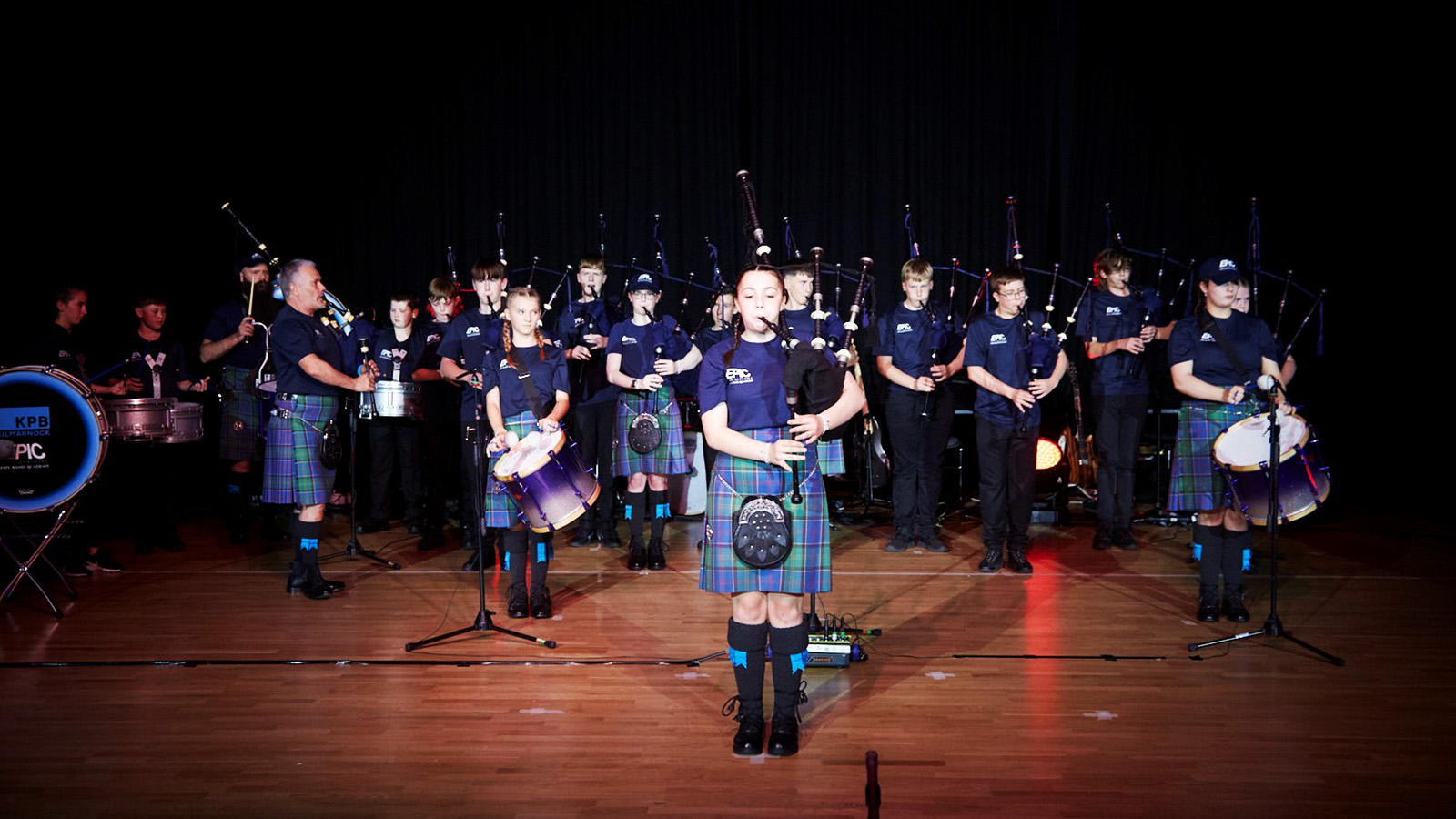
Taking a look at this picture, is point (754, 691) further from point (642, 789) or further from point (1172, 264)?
point (1172, 264)

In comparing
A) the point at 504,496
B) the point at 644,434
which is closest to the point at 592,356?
the point at 644,434

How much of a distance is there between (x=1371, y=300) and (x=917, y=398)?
4.53 meters

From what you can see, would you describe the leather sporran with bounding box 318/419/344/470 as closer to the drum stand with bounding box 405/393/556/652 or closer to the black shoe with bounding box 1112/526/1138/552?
the drum stand with bounding box 405/393/556/652

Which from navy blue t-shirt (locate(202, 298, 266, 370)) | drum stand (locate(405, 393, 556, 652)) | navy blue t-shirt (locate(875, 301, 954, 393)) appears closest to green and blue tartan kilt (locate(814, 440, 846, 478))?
drum stand (locate(405, 393, 556, 652))

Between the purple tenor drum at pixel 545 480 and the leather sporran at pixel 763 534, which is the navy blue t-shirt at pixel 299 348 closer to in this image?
the purple tenor drum at pixel 545 480

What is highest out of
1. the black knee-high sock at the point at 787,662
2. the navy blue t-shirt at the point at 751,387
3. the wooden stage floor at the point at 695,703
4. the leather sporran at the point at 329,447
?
the navy blue t-shirt at the point at 751,387

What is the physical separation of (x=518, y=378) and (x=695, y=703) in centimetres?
173

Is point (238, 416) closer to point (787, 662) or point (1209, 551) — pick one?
point (787, 662)

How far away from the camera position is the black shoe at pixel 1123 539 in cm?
664

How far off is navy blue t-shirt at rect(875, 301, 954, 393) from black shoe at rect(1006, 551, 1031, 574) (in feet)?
4.04

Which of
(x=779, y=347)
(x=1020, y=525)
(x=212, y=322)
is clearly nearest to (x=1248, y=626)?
(x=1020, y=525)

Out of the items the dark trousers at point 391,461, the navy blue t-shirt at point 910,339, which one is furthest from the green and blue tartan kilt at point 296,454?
A: the navy blue t-shirt at point 910,339

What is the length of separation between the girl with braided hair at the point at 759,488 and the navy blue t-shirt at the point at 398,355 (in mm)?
3917

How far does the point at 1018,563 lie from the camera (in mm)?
6020
